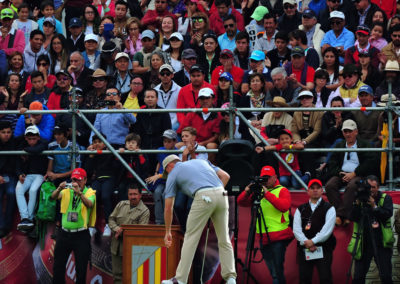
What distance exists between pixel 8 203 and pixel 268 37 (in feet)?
19.9

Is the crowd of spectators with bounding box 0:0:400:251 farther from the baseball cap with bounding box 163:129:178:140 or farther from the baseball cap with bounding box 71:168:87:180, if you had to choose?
the baseball cap with bounding box 71:168:87:180

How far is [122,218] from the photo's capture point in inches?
635

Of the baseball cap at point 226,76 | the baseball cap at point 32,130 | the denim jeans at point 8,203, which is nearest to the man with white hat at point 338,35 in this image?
the baseball cap at point 226,76

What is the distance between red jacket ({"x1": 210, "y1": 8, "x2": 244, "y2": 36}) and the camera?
817 inches

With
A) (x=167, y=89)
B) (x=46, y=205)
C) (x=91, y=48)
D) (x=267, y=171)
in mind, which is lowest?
(x=46, y=205)

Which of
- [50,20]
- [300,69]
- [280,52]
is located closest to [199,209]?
[300,69]

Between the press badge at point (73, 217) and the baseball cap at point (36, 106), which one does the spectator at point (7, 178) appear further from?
the press badge at point (73, 217)

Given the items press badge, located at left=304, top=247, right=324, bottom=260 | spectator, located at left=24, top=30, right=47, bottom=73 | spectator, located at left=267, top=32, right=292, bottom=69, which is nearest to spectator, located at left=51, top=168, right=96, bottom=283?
press badge, located at left=304, top=247, right=324, bottom=260

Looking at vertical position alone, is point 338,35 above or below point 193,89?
above

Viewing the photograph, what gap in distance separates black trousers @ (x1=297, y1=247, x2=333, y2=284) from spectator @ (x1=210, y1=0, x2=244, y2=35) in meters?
6.52

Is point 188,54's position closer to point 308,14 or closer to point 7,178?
point 308,14

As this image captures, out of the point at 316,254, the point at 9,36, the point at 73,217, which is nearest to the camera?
the point at 316,254

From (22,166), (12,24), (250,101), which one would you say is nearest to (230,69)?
(250,101)

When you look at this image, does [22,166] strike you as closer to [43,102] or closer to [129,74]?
[43,102]
